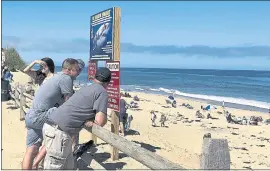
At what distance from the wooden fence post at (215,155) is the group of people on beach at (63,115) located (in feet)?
4.85

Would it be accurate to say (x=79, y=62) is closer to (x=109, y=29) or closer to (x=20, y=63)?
(x=109, y=29)

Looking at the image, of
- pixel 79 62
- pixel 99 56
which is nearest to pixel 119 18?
pixel 99 56

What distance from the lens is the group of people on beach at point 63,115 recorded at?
13.1ft

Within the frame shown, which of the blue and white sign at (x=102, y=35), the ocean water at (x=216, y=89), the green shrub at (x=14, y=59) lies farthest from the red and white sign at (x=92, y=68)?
the green shrub at (x=14, y=59)

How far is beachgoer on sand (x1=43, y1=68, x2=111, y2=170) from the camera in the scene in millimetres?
3949

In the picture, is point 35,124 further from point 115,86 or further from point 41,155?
point 115,86

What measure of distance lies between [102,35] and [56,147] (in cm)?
370

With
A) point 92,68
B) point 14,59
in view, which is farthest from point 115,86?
point 14,59

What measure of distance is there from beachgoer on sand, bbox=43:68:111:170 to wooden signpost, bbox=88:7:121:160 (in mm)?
2830

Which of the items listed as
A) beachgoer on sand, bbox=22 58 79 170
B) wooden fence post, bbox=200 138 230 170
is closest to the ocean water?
beachgoer on sand, bbox=22 58 79 170

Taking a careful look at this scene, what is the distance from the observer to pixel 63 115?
4090 mm

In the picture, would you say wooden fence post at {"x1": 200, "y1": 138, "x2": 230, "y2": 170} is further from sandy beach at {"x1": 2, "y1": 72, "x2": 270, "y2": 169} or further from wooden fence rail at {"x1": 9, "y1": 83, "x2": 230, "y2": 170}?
sandy beach at {"x1": 2, "y1": 72, "x2": 270, "y2": 169}

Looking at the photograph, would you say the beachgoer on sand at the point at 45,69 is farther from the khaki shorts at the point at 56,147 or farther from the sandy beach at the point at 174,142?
the sandy beach at the point at 174,142

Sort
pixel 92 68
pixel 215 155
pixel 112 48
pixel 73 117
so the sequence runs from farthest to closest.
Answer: pixel 92 68 < pixel 112 48 < pixel 73 117 < pixel 215 155
